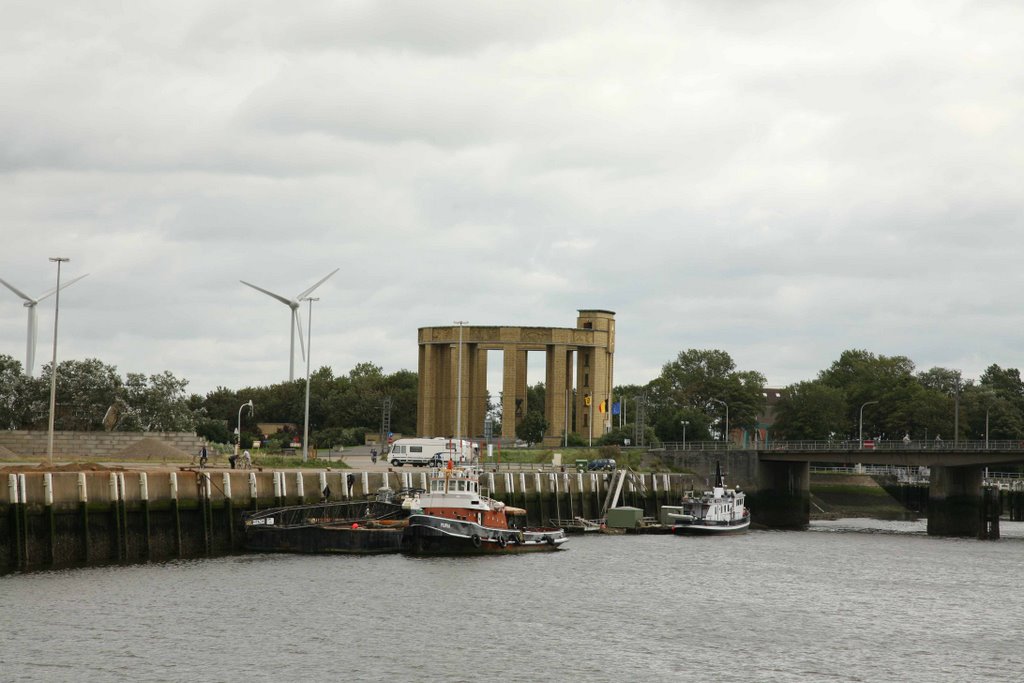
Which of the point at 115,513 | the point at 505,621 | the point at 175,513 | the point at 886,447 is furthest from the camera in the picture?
the point at 886,447

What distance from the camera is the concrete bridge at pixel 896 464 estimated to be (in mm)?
124875

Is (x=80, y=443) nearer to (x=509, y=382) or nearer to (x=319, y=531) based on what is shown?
(x=319, y=531)

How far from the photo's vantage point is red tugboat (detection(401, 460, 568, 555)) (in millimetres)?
83250

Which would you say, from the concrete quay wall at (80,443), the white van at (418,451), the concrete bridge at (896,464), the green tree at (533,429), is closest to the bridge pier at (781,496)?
the concrete bridge at (896,464)

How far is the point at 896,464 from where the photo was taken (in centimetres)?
13375

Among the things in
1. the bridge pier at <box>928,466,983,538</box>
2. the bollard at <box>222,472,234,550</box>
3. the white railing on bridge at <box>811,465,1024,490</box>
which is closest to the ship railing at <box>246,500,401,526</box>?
the bollard at <box>222,472,234,550</box>

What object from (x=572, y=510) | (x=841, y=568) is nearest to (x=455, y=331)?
(x=572, y=510)

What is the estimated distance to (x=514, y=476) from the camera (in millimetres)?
108062

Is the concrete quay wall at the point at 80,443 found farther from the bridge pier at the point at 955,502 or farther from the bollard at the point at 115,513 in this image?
the bridge pier at the point at 955,502

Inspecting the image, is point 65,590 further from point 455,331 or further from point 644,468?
point 455,331

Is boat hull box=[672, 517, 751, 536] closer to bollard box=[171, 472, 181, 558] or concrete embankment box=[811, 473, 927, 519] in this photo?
concrete embankment box=[811, 473, 927, 519]

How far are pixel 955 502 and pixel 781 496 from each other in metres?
16.6

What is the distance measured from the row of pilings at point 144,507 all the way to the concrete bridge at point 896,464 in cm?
4699

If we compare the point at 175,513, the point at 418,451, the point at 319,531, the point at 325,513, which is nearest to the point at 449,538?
the point at 319,531
